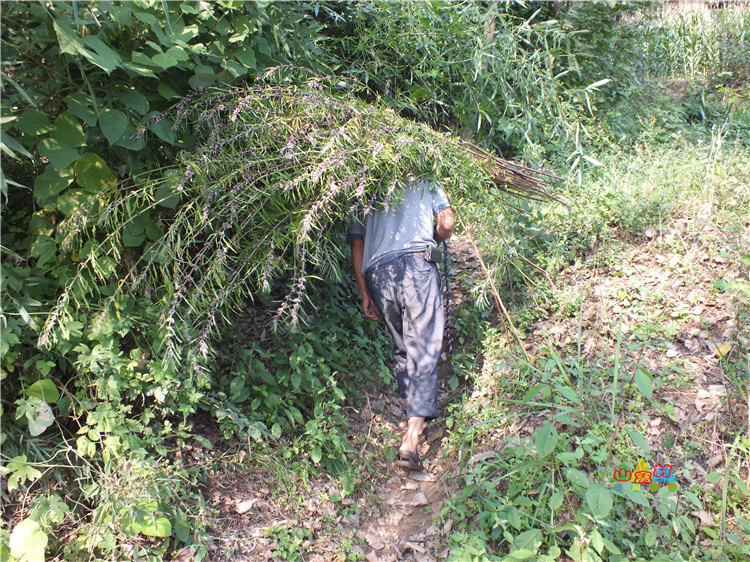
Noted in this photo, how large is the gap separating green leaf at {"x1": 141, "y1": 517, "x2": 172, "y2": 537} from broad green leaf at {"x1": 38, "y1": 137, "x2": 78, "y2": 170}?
5.13ft

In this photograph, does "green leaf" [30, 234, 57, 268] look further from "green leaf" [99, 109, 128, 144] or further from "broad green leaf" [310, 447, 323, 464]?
"broad green leaf" [310, 447, 323, 464]

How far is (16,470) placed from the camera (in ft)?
7.18

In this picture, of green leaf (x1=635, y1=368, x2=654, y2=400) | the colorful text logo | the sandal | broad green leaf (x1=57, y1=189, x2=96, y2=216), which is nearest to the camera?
green leaf (x1=635, y1=368, x2=654, y2=400)

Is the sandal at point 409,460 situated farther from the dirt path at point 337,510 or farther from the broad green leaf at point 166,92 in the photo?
the broad green leaf at point 166,92

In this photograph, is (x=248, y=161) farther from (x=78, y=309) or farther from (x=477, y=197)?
(x=477, y=197)

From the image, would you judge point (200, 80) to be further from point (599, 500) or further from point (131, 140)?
point (599, 500)

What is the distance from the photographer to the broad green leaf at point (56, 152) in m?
2.21

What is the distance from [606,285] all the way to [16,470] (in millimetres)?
3673

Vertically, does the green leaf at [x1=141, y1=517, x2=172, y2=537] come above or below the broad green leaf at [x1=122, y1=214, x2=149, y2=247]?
below

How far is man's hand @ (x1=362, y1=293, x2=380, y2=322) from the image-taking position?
3.46 meters

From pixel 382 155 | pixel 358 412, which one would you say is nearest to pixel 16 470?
pixel 358 412

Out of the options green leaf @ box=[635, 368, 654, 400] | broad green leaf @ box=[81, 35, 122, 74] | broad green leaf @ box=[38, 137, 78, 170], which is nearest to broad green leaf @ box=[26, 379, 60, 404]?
broad green leaf @ box=[38, 137, 78, 170]

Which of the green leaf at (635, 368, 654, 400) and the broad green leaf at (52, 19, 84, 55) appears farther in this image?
the green leaf at (635, 368, 654, 400)

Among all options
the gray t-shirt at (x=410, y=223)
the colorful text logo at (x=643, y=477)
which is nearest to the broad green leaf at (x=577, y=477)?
the colorful text logo at (x=643, y=477)
